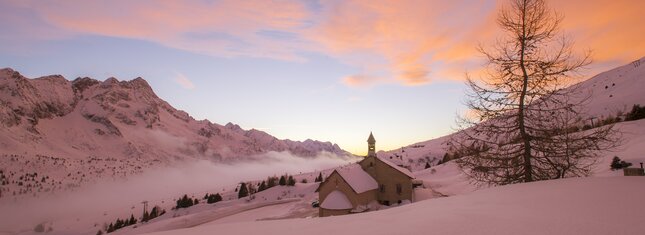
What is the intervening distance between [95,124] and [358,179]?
126 meters

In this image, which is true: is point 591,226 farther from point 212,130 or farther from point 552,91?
point 212,130

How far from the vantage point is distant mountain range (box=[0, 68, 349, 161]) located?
103938mm

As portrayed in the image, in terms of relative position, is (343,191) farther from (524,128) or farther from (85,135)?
(85,135)

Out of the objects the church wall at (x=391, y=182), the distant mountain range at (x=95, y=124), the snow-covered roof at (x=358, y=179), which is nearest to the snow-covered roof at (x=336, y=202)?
the snow-covered roof at (x=358, y=179)

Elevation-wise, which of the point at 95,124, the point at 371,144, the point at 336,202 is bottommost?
the point at 336,202

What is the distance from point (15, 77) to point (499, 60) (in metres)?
165

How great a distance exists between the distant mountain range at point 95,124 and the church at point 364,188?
82.3 meters

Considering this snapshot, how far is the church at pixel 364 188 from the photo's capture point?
127 ft

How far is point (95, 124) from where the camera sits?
436ft

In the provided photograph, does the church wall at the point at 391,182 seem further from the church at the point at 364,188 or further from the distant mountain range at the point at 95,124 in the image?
the distant mountain range at the point at 95,124

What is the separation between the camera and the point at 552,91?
10.6 m

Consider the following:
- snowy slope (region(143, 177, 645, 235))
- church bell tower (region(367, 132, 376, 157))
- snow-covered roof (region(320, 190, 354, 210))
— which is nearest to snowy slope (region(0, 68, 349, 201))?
snow-covered roof (region(320, 190, 354, 210))

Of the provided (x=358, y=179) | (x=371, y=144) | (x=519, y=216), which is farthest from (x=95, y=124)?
(x=519, y=216)

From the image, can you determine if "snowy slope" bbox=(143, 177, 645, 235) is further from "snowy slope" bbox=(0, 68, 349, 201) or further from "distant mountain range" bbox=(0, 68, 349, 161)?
"distant mountain range" bbox=(0, 68, 349, 161)
